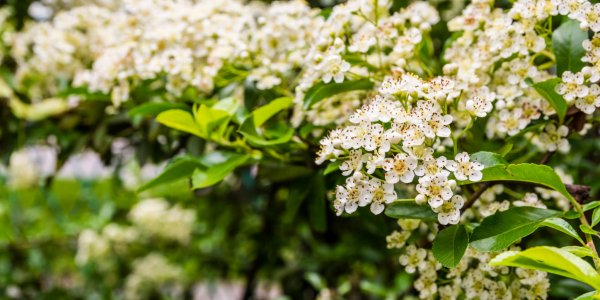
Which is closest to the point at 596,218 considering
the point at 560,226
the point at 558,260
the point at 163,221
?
the point at 560,226

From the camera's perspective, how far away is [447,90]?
0.76 meters

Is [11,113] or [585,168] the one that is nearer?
[585,168]

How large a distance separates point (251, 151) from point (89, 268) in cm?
179

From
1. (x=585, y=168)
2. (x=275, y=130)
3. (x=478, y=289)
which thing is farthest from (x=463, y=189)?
(x=585, y=168)

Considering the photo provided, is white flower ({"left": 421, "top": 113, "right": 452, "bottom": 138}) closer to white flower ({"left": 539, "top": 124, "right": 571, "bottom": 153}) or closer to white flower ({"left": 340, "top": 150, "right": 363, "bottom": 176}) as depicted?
white flower ({"left": 340, "top": 150, "right": 363, "bottom": 176})

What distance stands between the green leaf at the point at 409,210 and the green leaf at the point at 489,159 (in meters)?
0.09

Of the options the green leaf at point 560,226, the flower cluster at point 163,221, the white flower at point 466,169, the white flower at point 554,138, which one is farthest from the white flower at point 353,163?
the flower cluster at point 163,221

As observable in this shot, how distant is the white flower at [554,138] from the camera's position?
895 millimetres

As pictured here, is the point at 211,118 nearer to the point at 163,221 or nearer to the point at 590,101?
the point at 590,101

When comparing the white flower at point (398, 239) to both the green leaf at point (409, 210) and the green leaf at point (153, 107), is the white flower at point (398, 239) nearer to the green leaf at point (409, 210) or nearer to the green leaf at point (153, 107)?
the green leaf at point (409, 210)

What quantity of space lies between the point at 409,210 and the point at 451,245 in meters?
0.06

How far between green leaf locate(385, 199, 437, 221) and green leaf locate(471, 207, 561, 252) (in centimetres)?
6

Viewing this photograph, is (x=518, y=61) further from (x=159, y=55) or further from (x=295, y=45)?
(x=159, y=55)

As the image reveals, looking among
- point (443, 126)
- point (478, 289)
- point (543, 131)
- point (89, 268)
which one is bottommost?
point (89, 268)
